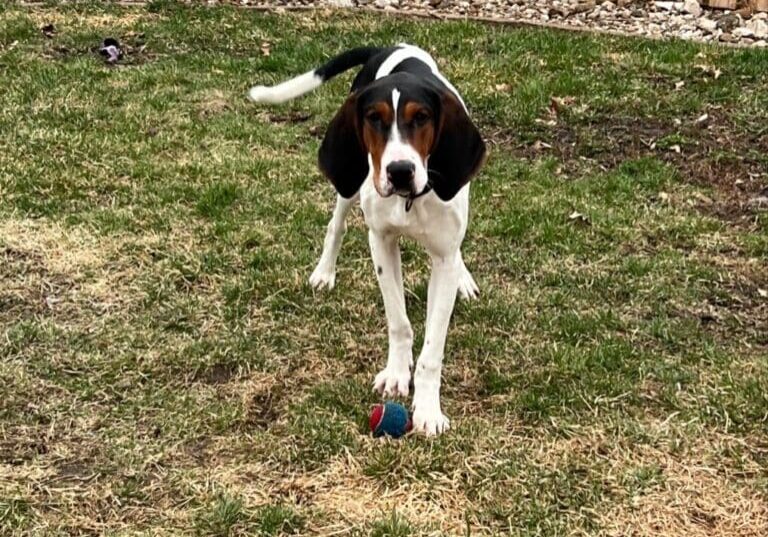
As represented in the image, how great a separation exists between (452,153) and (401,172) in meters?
0.33

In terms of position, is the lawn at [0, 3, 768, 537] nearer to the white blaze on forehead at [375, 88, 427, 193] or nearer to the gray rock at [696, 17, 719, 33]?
the white blaze on forehead at [375, 88, 427, 193]

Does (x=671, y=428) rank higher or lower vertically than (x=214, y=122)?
higher

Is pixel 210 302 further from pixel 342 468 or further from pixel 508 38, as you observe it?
pixel 508 38

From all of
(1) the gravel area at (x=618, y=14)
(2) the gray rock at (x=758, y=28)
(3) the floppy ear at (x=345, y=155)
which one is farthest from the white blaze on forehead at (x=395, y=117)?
(2) the gray rock at (x=758, y=28)

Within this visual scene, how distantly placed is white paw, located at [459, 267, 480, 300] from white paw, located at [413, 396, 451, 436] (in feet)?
3.46

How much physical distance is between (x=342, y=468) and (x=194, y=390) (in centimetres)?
85

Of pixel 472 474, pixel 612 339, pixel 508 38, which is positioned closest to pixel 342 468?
pixel 472 474

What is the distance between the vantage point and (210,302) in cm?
493

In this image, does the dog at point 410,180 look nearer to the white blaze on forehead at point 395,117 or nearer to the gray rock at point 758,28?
the white blaze on forehead at point 395,117

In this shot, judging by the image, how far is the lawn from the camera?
356 cm

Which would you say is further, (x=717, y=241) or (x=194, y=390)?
(x=717, y=241)

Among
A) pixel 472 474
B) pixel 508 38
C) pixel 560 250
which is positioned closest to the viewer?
pixel 472 474

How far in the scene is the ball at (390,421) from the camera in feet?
12.6

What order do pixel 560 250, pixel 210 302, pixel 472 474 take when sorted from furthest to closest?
pixel 560 250
pixel 210 302
pixel 472 474
